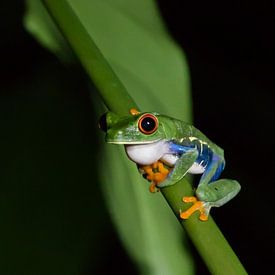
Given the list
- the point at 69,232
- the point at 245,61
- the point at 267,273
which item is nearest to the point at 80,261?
the point at 69,232

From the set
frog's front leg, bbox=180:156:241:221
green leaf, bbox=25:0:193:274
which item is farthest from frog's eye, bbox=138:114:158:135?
green leaf, bbox=25:0:193:274

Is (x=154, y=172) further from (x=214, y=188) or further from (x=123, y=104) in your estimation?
(x=123, y=104)

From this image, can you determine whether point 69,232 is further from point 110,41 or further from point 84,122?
point 110,41

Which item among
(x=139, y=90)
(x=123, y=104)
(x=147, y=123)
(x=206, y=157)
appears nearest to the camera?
(x=123, y=104)

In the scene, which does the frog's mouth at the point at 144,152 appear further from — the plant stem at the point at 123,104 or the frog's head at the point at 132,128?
the plant stem at the point at 123,104

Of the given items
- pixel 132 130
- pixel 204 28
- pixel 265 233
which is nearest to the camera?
pixel 132 130

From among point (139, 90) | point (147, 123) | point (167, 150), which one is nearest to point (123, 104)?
point (147, 123)

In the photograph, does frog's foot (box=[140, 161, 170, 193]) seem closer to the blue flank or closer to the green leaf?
the blue flank
